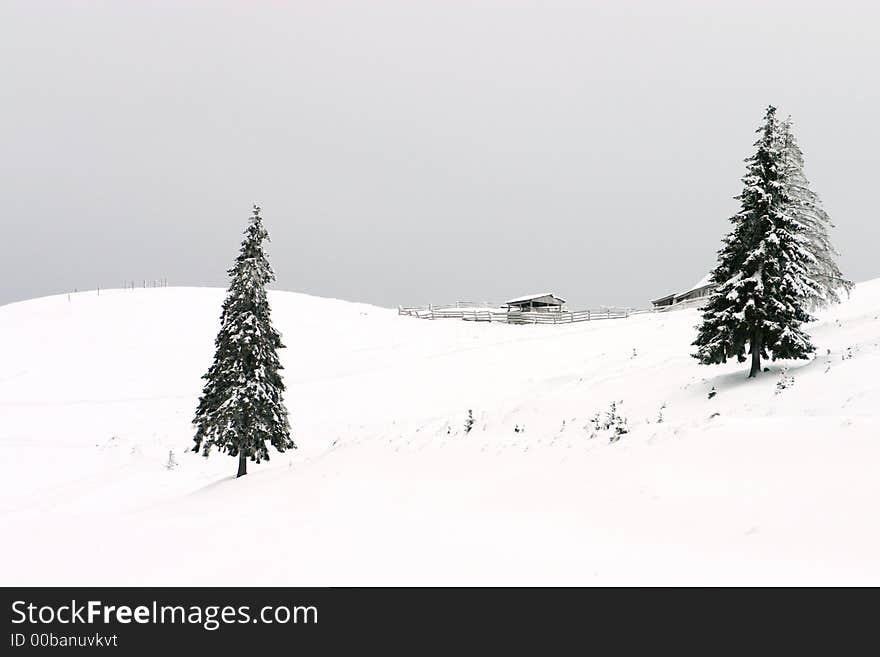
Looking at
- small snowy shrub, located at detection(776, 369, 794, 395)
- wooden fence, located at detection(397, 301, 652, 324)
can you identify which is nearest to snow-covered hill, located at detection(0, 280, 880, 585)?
small snowy shrub, located at detection(776, 369, 794, 395)

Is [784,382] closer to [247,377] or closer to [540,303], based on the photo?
[247,377]

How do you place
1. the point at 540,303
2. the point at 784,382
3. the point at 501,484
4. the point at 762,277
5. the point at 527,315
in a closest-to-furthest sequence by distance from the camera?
the point at 501,484 → the point at 784,382 → the point at 762,277 → the point at 527,315 → the point at 540,303

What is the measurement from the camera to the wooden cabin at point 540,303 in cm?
7750

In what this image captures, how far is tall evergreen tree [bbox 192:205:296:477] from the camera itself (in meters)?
22.8

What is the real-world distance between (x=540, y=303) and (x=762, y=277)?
58430 millimetres

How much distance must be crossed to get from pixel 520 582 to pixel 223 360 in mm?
19332

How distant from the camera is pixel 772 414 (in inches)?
583

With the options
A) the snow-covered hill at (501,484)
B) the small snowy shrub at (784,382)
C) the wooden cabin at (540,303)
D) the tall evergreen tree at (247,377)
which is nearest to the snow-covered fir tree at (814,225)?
the snow-covered hill at (501,484)

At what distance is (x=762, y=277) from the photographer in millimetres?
19594

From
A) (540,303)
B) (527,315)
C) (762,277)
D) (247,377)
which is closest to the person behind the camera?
(762,277)

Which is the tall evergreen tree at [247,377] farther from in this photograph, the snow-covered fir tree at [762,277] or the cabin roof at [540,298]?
the cabin roof at [540,298]

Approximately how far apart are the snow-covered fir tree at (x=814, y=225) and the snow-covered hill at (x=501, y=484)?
2034mm

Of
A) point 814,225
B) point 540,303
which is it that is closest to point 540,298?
point 540,303
